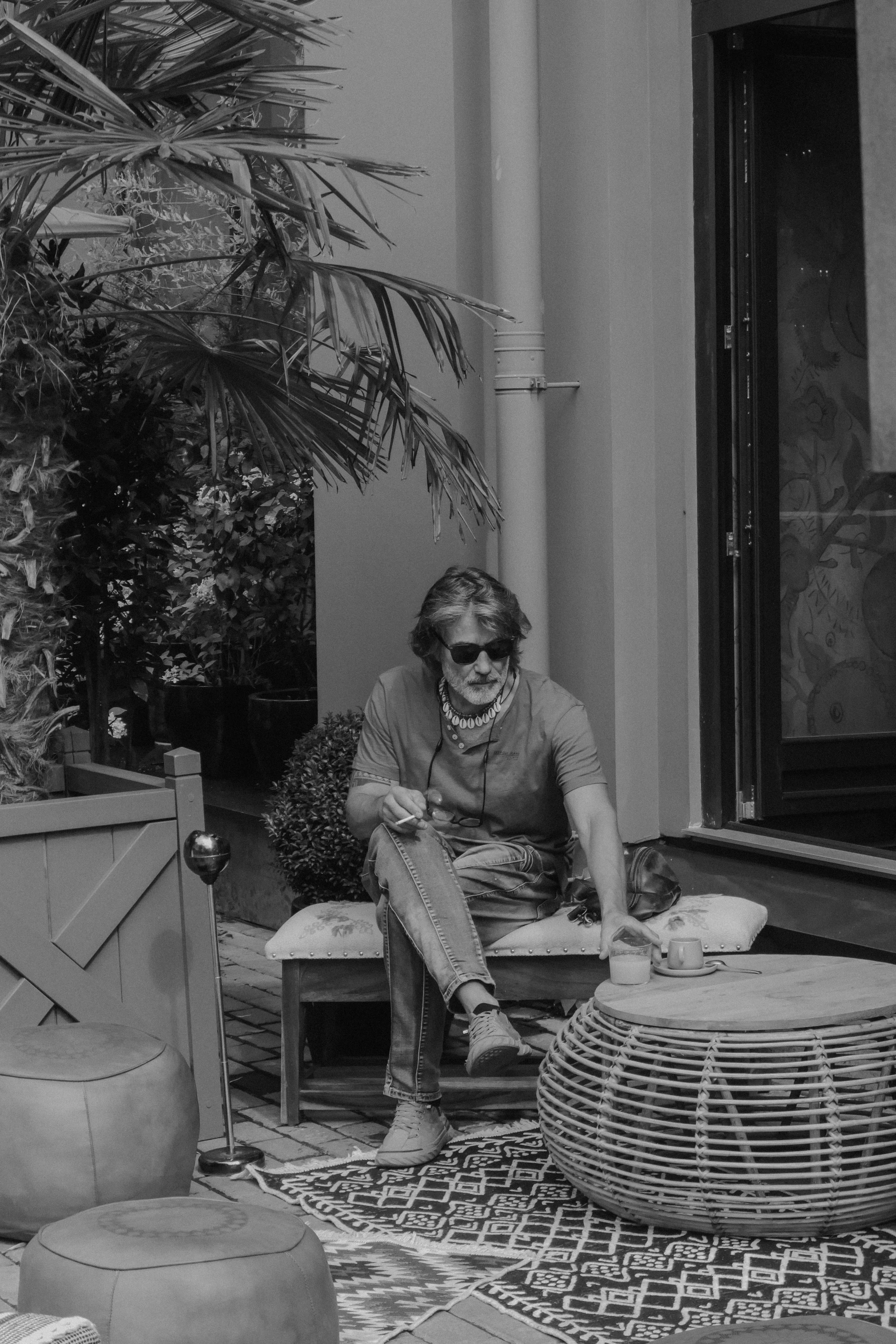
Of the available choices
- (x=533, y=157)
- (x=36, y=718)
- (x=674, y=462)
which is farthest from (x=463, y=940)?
(x=533, y=157)

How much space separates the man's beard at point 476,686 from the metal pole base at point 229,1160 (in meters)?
1.26

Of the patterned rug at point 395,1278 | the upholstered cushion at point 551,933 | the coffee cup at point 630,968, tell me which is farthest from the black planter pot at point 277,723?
the patterned rug at point 395,1278

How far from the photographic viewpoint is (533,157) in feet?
17.7

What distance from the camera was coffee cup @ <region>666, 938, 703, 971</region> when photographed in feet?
12.8

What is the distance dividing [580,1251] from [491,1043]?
56 cm

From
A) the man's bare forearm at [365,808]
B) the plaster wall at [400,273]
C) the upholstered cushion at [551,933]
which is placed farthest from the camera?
A: the plaster wall at [400,273]

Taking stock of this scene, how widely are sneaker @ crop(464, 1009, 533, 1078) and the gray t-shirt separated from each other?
0.64 meters

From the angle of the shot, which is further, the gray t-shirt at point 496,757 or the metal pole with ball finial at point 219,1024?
the gray t-shirt at point 496,757

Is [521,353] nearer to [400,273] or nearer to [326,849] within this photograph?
[400,273]

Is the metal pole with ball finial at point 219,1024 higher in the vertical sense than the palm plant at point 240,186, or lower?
lower

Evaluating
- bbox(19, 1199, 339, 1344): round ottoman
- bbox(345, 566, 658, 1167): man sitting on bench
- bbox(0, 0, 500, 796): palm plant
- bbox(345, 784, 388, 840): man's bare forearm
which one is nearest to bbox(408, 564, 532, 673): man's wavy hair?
bbox(345, 566, 658, 1167): man sitting on bench

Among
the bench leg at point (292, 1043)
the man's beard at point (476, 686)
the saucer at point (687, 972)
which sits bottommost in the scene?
the bench leg at point (292, 1043)

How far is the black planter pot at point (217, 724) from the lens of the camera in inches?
300

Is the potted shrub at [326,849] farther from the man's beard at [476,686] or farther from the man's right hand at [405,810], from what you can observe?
the man's beard at [476,686]
